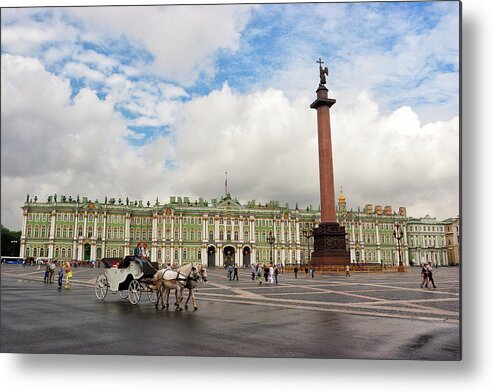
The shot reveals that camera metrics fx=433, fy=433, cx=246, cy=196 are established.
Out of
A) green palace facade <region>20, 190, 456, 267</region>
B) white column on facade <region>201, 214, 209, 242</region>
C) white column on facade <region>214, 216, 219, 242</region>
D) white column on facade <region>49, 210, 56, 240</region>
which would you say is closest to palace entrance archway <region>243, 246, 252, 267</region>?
green palace facade <region>20, 190, 456, 267</region>

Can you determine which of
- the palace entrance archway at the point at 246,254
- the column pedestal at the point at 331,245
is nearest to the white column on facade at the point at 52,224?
the palace entrance archway at the point at 246,254

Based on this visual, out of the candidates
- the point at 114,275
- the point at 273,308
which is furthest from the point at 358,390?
the point at 114,275

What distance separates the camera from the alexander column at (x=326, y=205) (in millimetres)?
31891

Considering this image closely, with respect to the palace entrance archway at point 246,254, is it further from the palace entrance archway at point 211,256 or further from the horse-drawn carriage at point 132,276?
the horse-drawn carriage at point 132,276

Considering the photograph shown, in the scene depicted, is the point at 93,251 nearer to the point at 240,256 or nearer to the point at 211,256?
the point at 211,256

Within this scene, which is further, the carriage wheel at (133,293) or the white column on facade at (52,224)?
the white column on facade at (52,224)

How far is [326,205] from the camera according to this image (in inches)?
1283

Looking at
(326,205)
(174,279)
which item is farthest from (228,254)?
(174,279)

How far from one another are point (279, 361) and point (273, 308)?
12.6 ft

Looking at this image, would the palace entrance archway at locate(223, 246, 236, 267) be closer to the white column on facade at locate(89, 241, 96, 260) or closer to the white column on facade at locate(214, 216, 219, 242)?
the white column on facade at locate(214, 216, 219, 242)

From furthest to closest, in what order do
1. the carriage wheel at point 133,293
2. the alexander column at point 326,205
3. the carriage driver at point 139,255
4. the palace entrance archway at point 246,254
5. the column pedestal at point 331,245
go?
the palace entrance archway at point 246,254 < the alexander column at point 326,205 < the column pedestal at point 331,245 < the carriage wheel at point 133,293 < the carriage driver at point 139,255

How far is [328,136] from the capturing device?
33.3 meters

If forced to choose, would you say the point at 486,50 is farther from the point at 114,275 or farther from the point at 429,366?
the point at 114,275

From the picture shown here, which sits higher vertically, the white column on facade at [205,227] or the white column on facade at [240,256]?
the white column on facade at [205,227]
